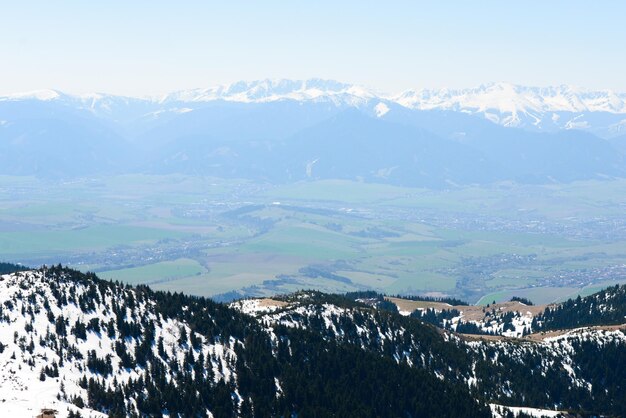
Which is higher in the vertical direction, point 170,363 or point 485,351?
point 170,363

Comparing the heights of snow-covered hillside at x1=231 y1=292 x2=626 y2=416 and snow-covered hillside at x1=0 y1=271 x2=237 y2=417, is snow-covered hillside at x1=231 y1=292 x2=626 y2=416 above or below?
below

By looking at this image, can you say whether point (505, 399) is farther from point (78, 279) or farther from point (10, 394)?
point (10, 394)

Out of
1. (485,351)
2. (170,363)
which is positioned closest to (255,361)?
(170,363)

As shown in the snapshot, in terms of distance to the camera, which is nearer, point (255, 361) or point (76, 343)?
point (76, 343)

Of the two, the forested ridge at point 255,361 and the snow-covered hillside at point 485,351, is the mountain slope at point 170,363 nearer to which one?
the forested ridge at point 255,361

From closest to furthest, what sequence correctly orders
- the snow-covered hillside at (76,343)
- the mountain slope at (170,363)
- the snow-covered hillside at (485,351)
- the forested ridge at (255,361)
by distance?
the snow-covered hillside at (76,343) → the mountain slope at (170,363) → the forested ridge at (255,361) → the snow-covered hillside at (485,351)

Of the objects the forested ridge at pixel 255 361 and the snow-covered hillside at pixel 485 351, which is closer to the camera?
the forested ridge at pixel 255 361

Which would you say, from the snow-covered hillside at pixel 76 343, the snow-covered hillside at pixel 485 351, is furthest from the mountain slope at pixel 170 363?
the snow-covered hillside at pixel 485 351

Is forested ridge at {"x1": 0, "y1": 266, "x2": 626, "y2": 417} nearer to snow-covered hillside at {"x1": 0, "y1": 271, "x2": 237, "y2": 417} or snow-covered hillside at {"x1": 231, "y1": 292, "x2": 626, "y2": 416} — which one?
snow-covered hillside at {"x1": 0, "y1": 271, "x2": 237, "y2": 417}

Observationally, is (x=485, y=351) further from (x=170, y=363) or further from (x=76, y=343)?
(x=76, y=343)

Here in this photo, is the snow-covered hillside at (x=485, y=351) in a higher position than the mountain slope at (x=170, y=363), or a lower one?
lower

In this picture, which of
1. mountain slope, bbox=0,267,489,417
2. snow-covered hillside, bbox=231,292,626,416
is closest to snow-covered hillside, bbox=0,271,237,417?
mountain slope, bbox=0,267,489,417

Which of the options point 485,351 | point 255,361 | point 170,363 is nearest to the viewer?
point 170,363

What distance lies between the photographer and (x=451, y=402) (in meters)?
132
